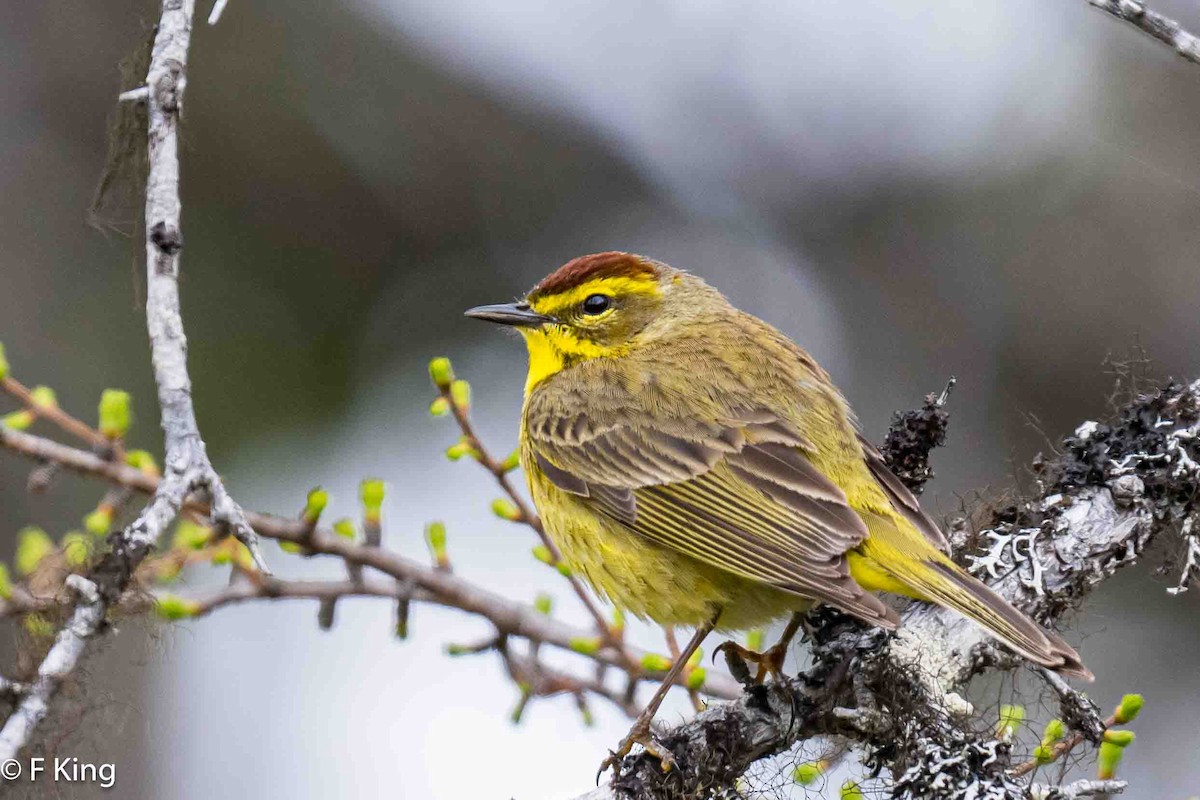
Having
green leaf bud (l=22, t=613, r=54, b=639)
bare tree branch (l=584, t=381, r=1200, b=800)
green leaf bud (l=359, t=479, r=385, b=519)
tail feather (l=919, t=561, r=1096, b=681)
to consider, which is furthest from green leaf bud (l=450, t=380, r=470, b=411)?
tail feather (l=919, t=561, r=1096, b=681)

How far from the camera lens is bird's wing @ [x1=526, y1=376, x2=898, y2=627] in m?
4.05

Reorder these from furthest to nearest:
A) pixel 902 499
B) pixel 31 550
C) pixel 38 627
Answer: pixel 902 499 → pixel 31 550 → pixel 38 627

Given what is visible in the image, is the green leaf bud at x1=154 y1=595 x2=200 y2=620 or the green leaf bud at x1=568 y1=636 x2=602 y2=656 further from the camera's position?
the green leaf bud at x1=568 y1=636 x2=602 y2=656

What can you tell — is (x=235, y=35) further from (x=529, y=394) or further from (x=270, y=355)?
(x=529, y=394)

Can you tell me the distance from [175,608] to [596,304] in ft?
7.60

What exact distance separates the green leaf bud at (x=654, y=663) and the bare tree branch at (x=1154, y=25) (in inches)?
A: 99.3

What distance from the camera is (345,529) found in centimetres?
443

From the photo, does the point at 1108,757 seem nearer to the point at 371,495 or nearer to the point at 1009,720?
the point at 1009,720

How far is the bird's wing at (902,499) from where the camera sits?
4.24 metres

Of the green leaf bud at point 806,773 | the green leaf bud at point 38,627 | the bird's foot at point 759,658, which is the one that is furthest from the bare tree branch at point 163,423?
the bird's foot at point 759,658

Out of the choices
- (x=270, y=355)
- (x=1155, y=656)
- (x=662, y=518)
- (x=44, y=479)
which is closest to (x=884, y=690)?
(x=662, y=518)

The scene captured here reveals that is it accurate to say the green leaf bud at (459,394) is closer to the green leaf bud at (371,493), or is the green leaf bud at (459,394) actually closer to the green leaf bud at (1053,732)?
the green leaf bud at (371,493)

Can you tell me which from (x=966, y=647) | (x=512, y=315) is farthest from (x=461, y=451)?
(x=966, y=647)

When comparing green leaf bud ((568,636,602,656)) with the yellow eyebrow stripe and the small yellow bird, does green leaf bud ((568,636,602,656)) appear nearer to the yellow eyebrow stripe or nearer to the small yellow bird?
the small yellow bird
